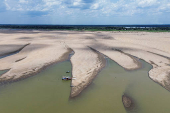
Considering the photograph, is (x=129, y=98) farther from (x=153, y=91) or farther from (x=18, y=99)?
(x=18, y=99)

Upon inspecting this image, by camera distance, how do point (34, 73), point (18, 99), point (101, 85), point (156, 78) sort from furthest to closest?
point (34, 73) → point (156, 78) → point (101, 85) → point (18, 99)

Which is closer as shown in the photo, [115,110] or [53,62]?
[115,110]

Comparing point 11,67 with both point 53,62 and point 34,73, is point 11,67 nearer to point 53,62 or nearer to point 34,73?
point 34,73

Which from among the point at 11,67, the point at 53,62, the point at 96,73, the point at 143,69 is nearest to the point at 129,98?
the point at 96,73

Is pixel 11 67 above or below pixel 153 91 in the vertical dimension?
above

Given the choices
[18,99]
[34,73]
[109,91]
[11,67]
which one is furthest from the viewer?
[11,67]

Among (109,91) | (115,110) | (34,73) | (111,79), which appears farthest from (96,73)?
(34,73)
